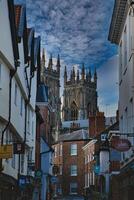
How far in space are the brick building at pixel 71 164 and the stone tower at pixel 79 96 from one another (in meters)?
82.7

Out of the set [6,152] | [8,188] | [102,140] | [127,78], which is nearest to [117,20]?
[127,78]

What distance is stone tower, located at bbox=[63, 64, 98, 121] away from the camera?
180m

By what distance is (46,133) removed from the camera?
5962cm

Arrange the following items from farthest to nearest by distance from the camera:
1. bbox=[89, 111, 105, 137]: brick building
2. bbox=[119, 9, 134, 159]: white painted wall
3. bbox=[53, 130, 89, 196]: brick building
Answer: bbox=[53, 130, 89, 196]: brick building < bbox=[89, 111, 105, 137]: brick building < bbox=[119, 9, 134, 159]: white painted wall

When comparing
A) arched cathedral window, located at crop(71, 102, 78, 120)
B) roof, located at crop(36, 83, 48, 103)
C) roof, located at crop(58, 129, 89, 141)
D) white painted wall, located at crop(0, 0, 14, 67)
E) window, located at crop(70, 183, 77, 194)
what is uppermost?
arched cathedral window, located at crop(71, 102, 78, 120)

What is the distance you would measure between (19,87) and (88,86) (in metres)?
161

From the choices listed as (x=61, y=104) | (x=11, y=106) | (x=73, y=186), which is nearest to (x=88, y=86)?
(x=61, y=104)

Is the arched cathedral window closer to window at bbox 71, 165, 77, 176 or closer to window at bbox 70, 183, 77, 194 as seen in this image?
window at bbox 71, 165, 77, 176

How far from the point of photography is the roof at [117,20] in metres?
25.8

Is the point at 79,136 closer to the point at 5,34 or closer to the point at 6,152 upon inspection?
the point at 5,34

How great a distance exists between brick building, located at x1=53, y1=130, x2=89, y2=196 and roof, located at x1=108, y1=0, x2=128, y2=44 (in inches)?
2312

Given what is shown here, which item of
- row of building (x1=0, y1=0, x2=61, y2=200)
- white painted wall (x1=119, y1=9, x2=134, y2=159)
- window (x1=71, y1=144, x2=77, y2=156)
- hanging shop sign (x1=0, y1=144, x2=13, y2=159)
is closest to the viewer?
hanging shop sign (x1=0, y1=144, x2=13, y2=159)

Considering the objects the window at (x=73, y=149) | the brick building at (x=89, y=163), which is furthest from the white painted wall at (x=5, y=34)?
the window at (x=73, y=149)

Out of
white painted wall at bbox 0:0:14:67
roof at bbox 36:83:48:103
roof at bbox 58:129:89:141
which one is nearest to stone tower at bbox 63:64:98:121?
roof at bbox 58:129:89:141
